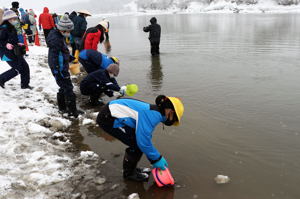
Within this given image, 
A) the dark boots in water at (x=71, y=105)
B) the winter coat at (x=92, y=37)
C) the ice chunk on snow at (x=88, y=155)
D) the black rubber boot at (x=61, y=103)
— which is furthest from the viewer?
the winter coat at (x=92, y=37)

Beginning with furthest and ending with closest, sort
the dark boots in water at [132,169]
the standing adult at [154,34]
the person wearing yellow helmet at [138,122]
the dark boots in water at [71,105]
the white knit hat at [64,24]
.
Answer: the standing adult at [154,34]
the dark boots in water at [71,105]
the white knit hat at [64,24]
the dark boots in water at [132,169]
the person wearing yellow helmet at [138,122]

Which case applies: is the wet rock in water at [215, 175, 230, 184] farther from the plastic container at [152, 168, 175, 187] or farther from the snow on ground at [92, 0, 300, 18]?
the snow on ground at [92, 0, 300, 18]

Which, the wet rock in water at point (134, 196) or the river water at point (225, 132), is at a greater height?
the river water at point (225, 132)

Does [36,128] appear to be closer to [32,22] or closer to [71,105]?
[71,105]

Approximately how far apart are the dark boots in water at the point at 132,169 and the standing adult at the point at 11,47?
3743 millimetres

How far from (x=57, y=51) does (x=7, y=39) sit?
1.71 meters

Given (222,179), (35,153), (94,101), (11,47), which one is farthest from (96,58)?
(222,179)

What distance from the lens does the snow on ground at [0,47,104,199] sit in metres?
3.12

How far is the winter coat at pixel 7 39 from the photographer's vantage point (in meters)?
5.54

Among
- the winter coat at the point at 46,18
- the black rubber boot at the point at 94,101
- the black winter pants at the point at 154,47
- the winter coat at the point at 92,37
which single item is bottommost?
the black rubber boot at the point at 94,101

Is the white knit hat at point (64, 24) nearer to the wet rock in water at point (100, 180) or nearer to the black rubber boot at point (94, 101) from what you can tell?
the black rubber boot at point (94, 101)

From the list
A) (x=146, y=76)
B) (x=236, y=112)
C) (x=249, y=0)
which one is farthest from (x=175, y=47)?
(x=249, y=0)

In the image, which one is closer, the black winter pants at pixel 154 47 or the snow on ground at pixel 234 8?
the black winter pants at pixel 154 47

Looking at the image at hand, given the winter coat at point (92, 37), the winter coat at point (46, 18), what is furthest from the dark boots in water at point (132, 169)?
the winter coat at point (46, 18)
